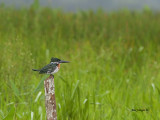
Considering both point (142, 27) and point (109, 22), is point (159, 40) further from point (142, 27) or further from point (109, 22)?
point (109, 22)

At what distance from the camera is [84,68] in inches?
239

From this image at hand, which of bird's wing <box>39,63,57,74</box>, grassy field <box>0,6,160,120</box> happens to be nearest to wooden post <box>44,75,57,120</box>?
bird's wing <box>39,63,57,74</box>

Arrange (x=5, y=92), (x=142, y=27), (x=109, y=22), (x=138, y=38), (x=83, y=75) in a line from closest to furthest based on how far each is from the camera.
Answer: (x=5, y=92)
(x=83, y=75)
(x=138, y=38)
(x=142, y=27)
(x=109, y=22)

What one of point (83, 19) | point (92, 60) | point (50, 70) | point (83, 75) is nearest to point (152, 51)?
point (92, 60)

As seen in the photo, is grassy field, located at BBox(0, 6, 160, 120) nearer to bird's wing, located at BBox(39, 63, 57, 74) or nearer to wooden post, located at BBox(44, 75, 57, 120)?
wooden post, located at BBox(44, 75, 57, 120)

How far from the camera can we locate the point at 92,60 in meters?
6.87

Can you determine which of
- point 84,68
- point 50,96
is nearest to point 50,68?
point 50,96

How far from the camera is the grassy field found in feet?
11.9

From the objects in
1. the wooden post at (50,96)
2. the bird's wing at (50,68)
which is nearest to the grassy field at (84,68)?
the wooden post at (50,96)

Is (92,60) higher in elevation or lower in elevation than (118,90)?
higher

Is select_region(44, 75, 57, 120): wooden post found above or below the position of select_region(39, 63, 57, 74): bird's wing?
below

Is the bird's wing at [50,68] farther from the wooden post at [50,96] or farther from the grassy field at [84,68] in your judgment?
the grassy field at [84,68]

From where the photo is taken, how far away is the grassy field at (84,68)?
3.64 m

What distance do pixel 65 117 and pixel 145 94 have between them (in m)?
2.17
